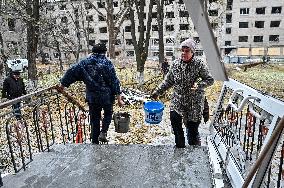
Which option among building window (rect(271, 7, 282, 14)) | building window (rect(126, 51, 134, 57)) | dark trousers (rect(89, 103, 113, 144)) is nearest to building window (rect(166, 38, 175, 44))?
building window (rect(126, 51, 134, 57))

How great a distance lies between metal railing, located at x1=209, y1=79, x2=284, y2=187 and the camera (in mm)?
2164

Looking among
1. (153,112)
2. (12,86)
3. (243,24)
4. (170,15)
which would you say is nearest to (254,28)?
(243,24)

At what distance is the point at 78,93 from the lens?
14.5m

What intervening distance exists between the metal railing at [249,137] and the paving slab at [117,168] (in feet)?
1.46

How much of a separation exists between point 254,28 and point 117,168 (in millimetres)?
49566

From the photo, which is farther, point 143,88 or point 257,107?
point 143,88

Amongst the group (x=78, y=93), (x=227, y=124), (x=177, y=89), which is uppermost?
(x=177, y=89)

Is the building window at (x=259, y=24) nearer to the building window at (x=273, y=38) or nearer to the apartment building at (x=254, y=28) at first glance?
the apartment building at (x=254, y=28)

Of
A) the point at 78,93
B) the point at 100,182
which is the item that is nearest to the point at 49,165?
the point at 100,182

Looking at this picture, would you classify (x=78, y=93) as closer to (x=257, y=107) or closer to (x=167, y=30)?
(x=257, y=107)

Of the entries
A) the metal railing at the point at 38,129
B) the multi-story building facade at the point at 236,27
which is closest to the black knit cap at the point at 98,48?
the metal railing at the point at 38,129

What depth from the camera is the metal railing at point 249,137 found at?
7.10 ft

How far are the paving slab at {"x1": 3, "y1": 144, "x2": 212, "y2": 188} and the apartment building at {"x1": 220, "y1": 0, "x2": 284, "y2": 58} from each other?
47.5m

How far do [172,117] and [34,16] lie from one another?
1121cm
